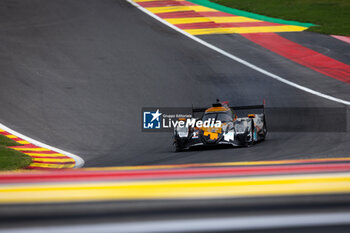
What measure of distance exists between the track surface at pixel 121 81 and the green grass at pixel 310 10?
6.06 ft

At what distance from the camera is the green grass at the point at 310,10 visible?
2345 centimetres

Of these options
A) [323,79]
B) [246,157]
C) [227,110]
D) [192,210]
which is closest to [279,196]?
[192,210]

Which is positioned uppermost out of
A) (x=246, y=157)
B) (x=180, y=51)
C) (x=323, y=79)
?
(x=180, y=51)

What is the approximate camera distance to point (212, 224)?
274 centimetres

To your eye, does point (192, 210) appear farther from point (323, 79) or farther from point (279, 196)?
point (323, 79)

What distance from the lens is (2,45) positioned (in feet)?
64.8

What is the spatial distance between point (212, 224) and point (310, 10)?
2519cm

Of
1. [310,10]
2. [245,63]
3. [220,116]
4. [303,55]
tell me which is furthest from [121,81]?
[310,10]

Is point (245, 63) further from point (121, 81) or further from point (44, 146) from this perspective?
point (44, 146)

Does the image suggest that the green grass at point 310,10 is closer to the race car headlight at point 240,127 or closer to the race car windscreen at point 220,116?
the race car windscreen at point 220,116

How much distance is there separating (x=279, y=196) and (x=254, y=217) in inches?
9.5

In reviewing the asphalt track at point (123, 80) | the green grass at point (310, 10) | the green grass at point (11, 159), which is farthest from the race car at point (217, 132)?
the green grass at point (310, 10)

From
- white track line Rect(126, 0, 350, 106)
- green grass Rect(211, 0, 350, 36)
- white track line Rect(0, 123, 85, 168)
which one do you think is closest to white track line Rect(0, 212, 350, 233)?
white track line Rect(0, 123, 85, 168)

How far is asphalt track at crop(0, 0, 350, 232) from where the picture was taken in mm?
11656
